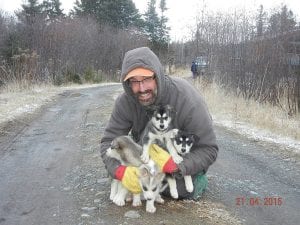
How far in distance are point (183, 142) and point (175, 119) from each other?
31 cm

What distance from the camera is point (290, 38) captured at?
43.2 feet

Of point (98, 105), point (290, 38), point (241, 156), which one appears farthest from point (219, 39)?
point (241, 156)

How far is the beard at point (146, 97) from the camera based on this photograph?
469 centimetres

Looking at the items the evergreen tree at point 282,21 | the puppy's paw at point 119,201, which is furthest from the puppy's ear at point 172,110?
the evergreen tree at point 282,21

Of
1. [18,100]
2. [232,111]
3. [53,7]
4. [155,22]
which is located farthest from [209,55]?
[155,22]

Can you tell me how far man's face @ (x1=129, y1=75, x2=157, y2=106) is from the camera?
4.61 m

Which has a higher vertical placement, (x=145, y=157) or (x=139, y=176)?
(x=145, y=157)

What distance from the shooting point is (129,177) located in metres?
4.56

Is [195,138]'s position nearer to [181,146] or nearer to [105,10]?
[181,146]

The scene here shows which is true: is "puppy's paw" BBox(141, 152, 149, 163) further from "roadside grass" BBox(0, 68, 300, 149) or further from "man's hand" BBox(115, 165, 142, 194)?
"roadside grass" BBox(0, 68, 300, 149)

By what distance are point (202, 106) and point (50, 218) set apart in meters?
2.05

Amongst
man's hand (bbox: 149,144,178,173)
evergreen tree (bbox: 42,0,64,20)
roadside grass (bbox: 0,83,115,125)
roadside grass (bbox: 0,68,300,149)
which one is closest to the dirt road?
man's hand (bbox: 149,144,178,173)

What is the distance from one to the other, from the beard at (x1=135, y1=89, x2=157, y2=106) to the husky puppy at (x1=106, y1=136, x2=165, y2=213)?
43 cm
